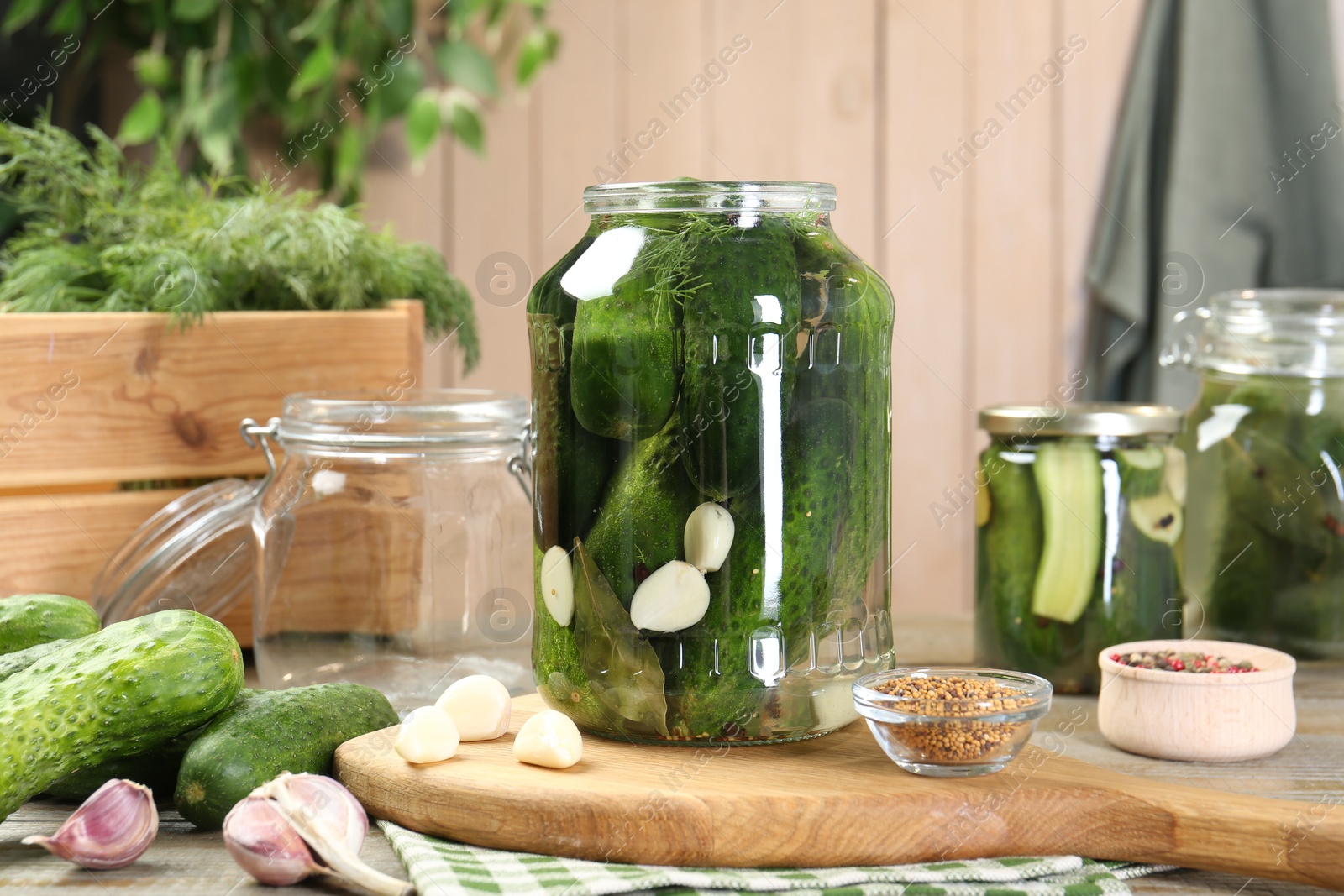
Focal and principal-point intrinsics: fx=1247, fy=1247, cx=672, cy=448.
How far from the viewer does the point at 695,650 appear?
0.69m

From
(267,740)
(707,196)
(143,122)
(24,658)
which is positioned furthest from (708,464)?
(143,122)

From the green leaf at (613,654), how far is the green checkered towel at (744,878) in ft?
0.36

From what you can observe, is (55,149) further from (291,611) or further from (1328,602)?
(1328,602)

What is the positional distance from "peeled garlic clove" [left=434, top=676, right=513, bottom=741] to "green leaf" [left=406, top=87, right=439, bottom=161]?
1.22 meters

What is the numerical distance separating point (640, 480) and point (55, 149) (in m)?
0.70

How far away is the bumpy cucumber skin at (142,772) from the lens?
0.68 metres

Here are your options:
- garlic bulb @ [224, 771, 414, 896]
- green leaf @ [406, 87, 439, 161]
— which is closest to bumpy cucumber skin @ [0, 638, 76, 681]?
garlic bulb @ [224, 771, 414, 896]

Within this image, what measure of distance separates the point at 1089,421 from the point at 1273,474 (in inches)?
7.3

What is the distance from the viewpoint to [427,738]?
0.67 m

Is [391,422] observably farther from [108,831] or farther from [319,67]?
[319,67]

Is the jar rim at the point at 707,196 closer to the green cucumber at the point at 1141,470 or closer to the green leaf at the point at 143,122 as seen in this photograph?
the green cucumber at the point at 1141,470

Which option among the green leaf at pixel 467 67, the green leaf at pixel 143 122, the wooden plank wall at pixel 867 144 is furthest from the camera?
the wooden plank wall at pixel 867 144

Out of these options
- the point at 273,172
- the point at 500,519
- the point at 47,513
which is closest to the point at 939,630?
the point at 500,519

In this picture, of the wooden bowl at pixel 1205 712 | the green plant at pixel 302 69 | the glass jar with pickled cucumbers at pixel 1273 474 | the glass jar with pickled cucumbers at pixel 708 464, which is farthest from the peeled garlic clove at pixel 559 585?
the green plant at pixel 302 69
